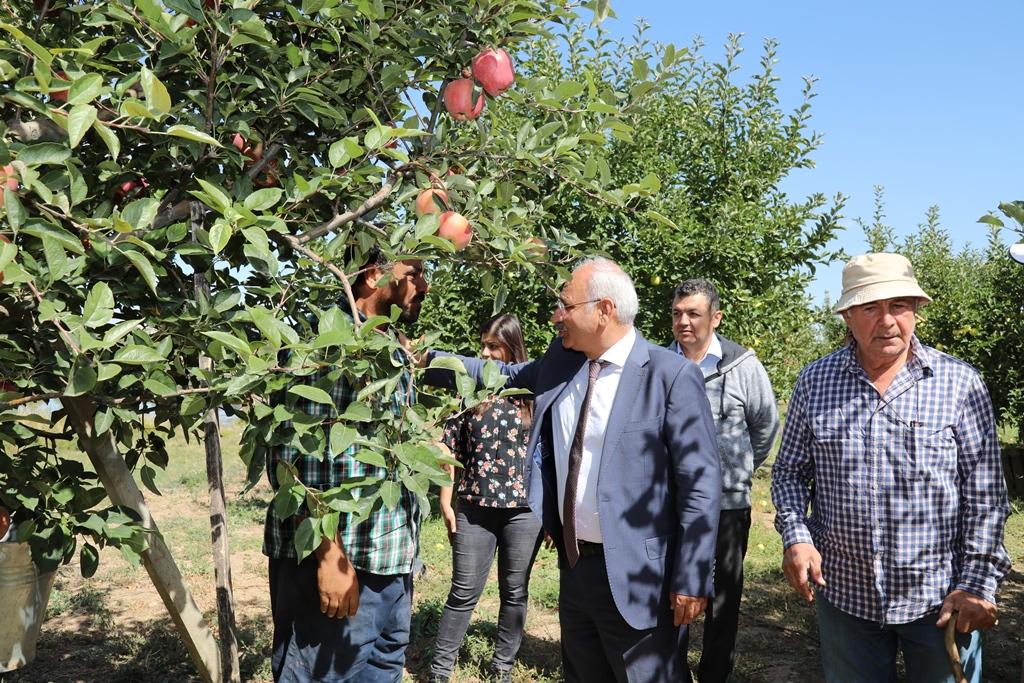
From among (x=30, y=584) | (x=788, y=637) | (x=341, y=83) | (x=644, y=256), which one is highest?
(x=644, y=256)

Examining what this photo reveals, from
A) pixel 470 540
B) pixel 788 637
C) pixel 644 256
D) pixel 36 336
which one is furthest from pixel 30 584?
pixel 644 256

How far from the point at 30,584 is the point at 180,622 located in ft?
2.53

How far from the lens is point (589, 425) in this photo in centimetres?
260

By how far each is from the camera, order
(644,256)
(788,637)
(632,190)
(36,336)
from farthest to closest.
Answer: (644,256), (788,637), (632,190), (36,336)

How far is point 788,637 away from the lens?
16.4 feet

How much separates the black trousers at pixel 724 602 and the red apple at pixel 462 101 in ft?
7.51

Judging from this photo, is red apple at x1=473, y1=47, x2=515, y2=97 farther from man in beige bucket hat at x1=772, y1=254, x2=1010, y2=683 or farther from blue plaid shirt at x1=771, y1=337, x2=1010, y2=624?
blue plaid shirt at x1=771, y1=337, x2=1010, y2=624

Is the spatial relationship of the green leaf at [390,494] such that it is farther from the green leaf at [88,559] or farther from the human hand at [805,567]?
the human hand at [805,567]

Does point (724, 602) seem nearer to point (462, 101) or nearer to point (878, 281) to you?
point (878, 281)

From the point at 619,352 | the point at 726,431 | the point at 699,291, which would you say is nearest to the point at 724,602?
the point at 726,431

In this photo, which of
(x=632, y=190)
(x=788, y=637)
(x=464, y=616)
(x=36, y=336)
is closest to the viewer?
(x=36, y=336)

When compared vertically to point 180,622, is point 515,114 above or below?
above

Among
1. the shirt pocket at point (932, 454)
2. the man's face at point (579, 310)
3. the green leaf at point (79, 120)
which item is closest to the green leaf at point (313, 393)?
the green leaf at point (79, 120)

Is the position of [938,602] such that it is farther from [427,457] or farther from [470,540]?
[470,540]
